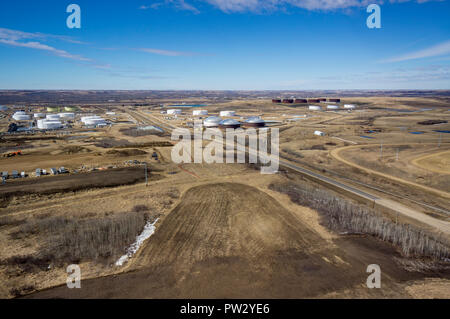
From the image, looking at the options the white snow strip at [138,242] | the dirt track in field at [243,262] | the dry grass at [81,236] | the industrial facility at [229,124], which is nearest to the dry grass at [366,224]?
the dirt track in field at [243,262]

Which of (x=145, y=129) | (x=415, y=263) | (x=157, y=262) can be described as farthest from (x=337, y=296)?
(x=145, y=129)

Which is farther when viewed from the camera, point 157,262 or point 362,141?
point 362,141

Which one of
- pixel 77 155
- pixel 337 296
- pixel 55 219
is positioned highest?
pixel 77 155

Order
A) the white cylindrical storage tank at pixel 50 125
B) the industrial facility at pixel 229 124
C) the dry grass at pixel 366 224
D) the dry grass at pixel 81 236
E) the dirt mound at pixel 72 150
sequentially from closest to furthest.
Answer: the dry grass at pixel 81 236 → the dry grass at pixel 366 224 → the dirt mound at pixel 72 150 → the industrial facility at pixel 229 124 → the white cylindrical storage tank at pixel 50 125

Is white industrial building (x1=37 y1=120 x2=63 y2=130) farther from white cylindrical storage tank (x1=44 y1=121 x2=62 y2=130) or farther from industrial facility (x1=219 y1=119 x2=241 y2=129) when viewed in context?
industrial facility (x1=219 y1=119 x2=241 y2=129)

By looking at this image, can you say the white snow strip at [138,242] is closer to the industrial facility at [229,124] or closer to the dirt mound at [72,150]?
the dirt mound at [72,150]

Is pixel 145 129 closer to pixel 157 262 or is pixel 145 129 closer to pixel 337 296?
pixel 157 262

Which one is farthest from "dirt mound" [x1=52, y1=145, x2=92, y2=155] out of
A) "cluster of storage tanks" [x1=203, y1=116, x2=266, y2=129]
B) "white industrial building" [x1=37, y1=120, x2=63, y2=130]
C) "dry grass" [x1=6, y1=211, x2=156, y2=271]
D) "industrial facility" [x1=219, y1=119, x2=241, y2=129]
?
"cluster of storage tanks" [x1=203, y1=116, x2=266, y2=129]
